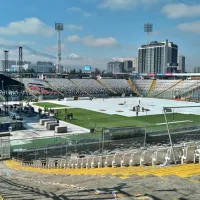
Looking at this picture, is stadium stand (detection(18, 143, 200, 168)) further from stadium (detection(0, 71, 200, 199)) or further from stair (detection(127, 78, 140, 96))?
stair (detection(127, 78, 140, 96))

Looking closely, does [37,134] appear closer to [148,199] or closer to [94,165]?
[94,165]

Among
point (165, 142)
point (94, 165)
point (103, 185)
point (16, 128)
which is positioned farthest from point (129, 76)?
point (103, 185)

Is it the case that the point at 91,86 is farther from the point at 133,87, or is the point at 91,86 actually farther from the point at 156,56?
the point at 156,56

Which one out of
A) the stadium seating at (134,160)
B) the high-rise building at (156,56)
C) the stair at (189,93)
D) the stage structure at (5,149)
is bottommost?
the stage structure at (5,149)

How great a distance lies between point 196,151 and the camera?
10.2 m

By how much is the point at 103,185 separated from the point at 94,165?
7.66 metres

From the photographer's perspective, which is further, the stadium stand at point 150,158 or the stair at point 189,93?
the stair at point 189,93

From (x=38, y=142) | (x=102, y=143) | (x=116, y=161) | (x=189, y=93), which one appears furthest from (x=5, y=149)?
(x=189, y=93)

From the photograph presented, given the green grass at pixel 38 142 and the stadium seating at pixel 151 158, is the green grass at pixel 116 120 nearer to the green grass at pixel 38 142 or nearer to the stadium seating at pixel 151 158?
→ the green grass at pixel 38 142

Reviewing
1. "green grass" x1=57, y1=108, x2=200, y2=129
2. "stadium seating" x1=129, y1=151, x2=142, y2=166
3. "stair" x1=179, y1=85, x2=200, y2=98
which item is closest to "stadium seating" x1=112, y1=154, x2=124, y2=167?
"stadium seating" x1=129, y1=151, x2=142, y2=166

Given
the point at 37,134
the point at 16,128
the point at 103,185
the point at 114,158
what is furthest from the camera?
the point at 16,128

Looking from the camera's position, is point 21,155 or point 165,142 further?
point 165,142

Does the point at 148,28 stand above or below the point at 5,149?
above

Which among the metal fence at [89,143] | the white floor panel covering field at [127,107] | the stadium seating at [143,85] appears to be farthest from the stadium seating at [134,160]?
the stadium seating at [143,85]
